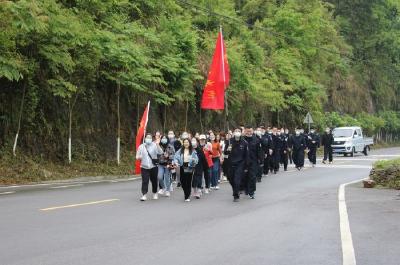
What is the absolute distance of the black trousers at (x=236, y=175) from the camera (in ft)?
49.7

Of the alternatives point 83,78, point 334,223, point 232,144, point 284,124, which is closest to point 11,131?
point 83,78

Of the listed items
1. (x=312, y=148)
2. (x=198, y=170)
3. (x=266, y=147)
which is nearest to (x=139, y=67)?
(x=266, y=147)

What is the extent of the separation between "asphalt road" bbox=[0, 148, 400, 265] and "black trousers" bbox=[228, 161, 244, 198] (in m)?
Result: 0.33

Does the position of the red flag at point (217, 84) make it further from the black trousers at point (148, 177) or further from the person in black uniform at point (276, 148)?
the black trousers at point (148, 177)

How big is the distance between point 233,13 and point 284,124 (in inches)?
390

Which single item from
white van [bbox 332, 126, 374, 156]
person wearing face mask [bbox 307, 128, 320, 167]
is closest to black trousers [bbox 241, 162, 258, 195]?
person wearing face mask [bbox 307, 128, 320, 167]

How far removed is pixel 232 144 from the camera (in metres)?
16.0

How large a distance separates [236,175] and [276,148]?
1109cm

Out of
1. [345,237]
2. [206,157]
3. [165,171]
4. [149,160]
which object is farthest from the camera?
[206,157]

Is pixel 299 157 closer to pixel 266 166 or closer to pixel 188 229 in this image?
pixel 266 166

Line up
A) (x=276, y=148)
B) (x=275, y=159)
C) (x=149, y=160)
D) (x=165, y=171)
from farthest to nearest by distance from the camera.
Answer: (x=276, y=148)
(x=275, y=159)
(x=165, y=171)
(x=149, y=160)

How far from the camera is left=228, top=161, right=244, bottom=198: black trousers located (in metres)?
15.1

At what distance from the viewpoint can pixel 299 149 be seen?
28000 millimetres

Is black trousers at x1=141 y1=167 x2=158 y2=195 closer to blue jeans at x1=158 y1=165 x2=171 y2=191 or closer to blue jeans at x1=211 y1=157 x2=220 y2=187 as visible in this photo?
blue jeans at x1=158 y1=165 x2=171 y2=191
